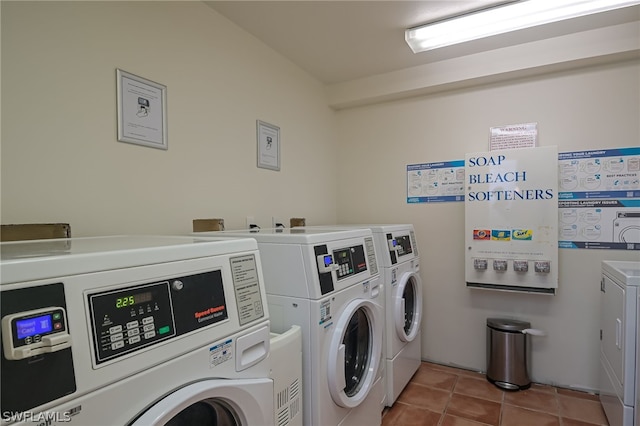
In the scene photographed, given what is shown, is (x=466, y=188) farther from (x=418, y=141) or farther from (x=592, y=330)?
(x=592, y=330)

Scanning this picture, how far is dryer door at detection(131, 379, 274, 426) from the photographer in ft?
2.61

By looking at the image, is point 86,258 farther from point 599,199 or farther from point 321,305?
point 599,199

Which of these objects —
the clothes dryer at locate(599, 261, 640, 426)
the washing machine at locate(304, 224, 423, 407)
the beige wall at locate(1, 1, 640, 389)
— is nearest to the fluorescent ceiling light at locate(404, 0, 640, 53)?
the beige wall at locate(1, 1, 640, 389)

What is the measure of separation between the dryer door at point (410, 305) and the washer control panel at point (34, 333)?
1.94 meters

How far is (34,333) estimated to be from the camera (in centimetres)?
59

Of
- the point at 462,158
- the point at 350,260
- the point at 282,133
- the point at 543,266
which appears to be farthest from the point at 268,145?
the point at 543,266

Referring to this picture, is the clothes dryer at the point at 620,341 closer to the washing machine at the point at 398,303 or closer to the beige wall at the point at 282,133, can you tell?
the beige wall at the point at 282,133

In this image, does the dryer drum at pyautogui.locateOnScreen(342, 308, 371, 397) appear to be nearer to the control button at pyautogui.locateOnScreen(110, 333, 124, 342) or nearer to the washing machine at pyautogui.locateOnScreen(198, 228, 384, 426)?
the washing machine at pyautogui.locateOnScreen(198, 228, 384, 426)

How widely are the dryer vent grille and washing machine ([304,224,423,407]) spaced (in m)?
1.06

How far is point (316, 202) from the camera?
3129 mm

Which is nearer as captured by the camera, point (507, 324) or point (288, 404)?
point (288, 404)

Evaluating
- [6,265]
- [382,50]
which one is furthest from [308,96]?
[6,265]

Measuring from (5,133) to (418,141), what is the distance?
2.77 metres

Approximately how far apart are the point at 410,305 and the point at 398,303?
0.47 metres
